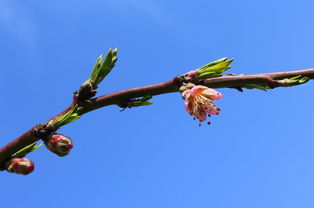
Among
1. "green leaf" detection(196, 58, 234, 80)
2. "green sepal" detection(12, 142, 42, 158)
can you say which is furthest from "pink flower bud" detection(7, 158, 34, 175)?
"green leaf" detection(196, 58, 234, 80)

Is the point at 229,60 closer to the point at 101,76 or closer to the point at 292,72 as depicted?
the point at 292,72

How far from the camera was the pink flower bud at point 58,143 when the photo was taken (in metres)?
1.82

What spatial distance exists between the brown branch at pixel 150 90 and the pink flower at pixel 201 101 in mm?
65

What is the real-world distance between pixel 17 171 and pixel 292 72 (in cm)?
145

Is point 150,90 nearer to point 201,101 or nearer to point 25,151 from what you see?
point 201,101

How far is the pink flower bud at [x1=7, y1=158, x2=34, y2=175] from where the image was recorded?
5.92 ft

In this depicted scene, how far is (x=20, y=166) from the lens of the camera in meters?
1.81

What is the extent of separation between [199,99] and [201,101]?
0.05ft

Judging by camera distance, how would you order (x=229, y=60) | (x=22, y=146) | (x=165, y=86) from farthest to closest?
(x=229, y=60), (x=165, y=86), (x=22, y=146)

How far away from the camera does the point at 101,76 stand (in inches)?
79.6

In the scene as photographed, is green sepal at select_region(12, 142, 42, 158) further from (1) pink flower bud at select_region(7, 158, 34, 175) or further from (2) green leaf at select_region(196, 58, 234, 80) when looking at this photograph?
(2) green leaf at select_region(196, 58, 234, 80)

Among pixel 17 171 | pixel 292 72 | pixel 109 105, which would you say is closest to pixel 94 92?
pixel 109 105

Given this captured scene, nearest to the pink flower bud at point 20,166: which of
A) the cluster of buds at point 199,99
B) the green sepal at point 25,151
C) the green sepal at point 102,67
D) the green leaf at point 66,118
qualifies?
the green sepal at point 25,151

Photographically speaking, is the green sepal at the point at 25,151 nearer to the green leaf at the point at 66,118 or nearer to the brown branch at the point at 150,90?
the brown branch at the point at 150,90
